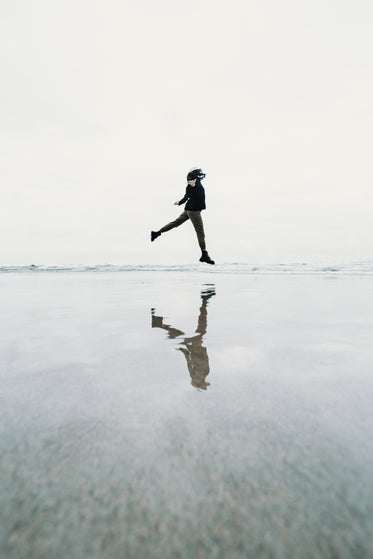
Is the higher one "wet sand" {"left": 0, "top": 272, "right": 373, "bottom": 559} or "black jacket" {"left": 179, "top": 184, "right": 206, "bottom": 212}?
"black jacket" {"left": 179, "top": 184, "right": 206, "bottom": 212}

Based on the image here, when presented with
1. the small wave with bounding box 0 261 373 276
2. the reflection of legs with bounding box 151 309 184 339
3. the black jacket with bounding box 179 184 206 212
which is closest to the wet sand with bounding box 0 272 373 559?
the reflection of legs with bounding box 151 309 184 339

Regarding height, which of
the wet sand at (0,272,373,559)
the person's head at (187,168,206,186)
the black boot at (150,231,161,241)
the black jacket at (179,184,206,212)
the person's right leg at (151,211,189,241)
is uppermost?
the person's head at (187,168,206,186)

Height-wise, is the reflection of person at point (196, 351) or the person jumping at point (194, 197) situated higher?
the person jumping at point (194, 197)

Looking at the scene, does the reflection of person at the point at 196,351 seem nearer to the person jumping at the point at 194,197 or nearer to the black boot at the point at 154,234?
the person jumping at the point at 194,197

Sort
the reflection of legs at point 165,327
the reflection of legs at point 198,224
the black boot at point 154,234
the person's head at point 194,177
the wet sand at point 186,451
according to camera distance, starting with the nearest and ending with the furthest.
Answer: the wet sand at point 186,451 < the reflection of legs at point 165,327 < the person's head at point 194,177 < the reflection of legs at point 198,224 < the black boot at point 154,234

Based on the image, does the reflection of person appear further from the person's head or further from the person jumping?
the person's head

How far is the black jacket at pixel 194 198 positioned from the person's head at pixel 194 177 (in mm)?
85

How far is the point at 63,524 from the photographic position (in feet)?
2.41

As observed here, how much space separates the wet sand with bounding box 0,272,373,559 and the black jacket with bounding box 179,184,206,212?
5.28m

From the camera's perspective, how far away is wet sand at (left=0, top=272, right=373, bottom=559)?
27.8 inches

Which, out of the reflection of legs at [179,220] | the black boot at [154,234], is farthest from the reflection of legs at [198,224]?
the black boot at [154,234]

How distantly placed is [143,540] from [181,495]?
0.15 m

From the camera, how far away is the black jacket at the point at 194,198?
23.2 ft

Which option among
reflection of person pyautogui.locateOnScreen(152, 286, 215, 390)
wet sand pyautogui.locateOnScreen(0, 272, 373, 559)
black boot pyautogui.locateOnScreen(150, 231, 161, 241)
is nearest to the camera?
wet sand pyautogui.locateOnScreen(0, 272, 373, 559)
